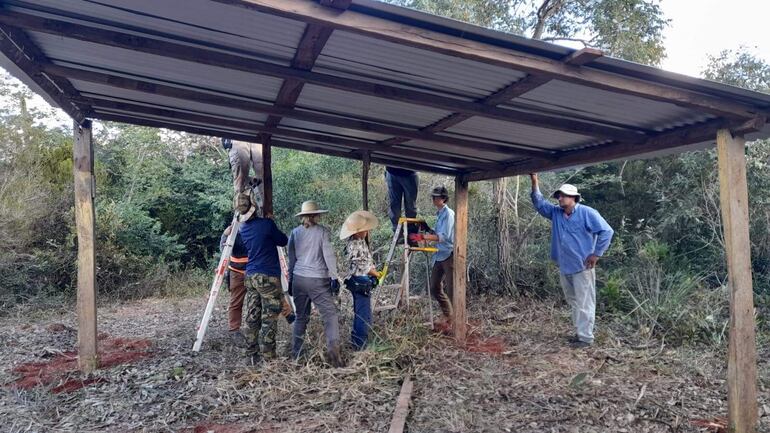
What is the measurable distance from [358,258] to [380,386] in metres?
1.45

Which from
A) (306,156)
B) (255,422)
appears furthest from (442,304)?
(306,156)

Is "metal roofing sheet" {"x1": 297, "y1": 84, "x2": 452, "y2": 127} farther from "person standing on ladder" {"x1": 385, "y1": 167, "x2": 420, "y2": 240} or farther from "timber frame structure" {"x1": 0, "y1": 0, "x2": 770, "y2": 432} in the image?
"person standing on ladder" {"x1": 385, "y1": 167, "x2": 420, "y2": 240}

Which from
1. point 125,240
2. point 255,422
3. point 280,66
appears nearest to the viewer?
point 280,66

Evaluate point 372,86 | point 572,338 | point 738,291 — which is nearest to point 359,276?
point 372,86

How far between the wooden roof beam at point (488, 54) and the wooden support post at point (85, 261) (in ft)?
11.8

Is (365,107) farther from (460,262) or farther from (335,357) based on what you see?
(460,262)

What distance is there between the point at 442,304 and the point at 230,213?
704cm

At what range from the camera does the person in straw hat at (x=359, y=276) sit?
5.68 metres

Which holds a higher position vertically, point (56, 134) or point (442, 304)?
point (56, 134)

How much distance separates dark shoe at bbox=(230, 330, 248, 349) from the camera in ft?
20.7

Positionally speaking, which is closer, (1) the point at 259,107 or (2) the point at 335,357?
(1) the point at 259,107

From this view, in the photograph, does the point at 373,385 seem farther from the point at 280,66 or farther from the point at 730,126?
the point at 730,126

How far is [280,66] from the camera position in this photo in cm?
358

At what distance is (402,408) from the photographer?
427 cm
